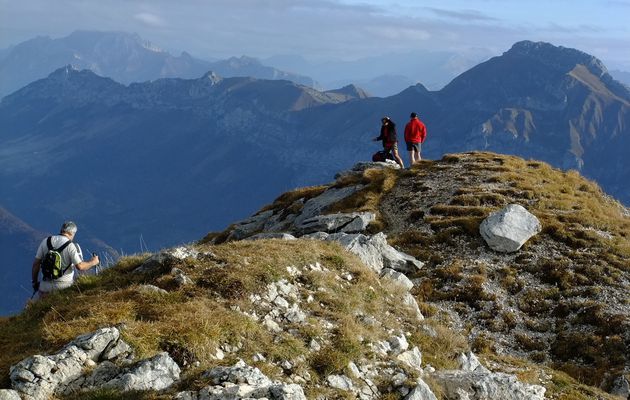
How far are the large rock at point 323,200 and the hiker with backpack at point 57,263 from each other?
21658 millimetres

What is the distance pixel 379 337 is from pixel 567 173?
33287 millimetres

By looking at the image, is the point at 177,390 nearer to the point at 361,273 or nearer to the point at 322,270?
the point at 322,270

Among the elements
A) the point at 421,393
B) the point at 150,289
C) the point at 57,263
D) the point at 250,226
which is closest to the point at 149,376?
the point at 150,289

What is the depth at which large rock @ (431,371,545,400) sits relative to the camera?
525 inches

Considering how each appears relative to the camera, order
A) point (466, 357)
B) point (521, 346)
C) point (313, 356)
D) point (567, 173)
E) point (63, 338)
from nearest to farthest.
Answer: point (63, 338)
point (313, 356)
point (466, 357)
point (521, 346)
point (567, 173)

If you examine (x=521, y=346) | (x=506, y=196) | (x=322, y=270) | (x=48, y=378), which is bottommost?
(x=521, y=346)

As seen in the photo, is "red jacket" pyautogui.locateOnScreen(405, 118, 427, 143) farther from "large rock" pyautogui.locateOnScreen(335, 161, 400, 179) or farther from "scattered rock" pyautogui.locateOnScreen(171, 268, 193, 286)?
"scattered rock" pyautogui.locateOnScreen(171, 268, 193, 286)

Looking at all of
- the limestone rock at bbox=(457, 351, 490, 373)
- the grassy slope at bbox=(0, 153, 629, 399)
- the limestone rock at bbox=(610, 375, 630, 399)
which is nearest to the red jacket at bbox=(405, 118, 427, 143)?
the grassy slope at bbox=(0, 153, 629, 399)

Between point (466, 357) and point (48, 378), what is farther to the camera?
point (466, 357)

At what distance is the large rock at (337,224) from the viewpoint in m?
31.2

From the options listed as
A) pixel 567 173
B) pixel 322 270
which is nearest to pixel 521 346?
pixel 322 270

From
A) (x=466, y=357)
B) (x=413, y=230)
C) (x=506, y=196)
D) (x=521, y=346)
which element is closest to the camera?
(x=466, y=357)

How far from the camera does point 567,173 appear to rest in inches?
1651

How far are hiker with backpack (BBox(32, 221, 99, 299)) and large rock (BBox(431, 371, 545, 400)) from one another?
38.8 ft
